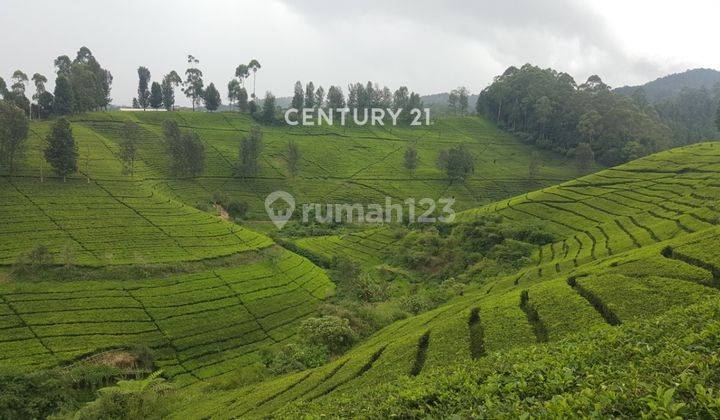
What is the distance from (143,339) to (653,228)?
3681 cm

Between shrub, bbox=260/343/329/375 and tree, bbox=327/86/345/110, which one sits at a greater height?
tree, bbox=327/86/345/110

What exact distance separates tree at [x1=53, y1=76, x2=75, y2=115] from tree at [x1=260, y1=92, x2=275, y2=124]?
4058cm

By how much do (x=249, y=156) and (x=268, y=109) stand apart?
35.5 metres

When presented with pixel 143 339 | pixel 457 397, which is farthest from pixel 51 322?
pixel 457 397

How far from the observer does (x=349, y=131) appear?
110625 millimetres

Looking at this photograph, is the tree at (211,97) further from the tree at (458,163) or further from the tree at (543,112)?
the tree at (543,112)

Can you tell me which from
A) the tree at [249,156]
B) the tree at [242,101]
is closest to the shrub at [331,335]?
the tree at [249,156]

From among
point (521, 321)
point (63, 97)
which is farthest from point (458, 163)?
point (63, 97)

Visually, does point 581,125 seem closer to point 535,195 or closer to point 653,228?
point 535,195

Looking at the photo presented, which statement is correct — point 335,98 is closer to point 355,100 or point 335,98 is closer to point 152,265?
point 355,100

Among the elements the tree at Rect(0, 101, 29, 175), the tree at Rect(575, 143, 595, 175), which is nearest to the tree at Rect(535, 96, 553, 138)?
the tree at Rect(575, 143, 595, 175)

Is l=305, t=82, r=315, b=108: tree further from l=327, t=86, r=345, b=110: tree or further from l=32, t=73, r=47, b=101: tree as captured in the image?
l=32, t=73, r=47, b=101: tree

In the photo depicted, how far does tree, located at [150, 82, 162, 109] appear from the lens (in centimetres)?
11150

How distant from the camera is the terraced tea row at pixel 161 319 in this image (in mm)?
28047
